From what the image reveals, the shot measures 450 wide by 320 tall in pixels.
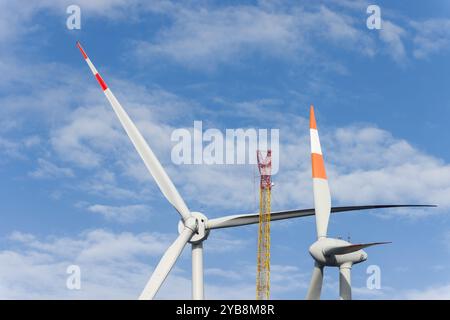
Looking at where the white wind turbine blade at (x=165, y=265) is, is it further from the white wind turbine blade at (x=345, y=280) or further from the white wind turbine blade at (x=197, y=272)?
the white wind turbine blade at (x=345, y=280)

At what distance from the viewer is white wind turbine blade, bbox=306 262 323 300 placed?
62656 millimetres

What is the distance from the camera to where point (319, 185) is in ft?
219

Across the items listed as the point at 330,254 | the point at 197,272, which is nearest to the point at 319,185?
the point at 330,254

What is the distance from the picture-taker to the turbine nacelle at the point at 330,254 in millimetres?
62406

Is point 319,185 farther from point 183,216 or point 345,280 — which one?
point 183,216

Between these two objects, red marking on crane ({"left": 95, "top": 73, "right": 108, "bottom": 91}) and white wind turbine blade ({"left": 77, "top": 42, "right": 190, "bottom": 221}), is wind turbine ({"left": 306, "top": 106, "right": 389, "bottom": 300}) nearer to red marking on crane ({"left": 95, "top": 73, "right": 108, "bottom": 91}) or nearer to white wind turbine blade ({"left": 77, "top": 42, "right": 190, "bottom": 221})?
white wind turbine blade ({"left": 77, "top": 42, "right": 190, "bottom": 221})

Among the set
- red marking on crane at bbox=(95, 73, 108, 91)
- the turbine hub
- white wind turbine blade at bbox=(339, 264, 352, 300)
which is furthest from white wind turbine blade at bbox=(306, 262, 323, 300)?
Result: red marking on crane at bbox=(95, 73, 108, 91)

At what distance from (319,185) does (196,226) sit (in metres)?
13.2

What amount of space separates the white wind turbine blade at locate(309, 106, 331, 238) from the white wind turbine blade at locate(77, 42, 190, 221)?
13.1 meters
